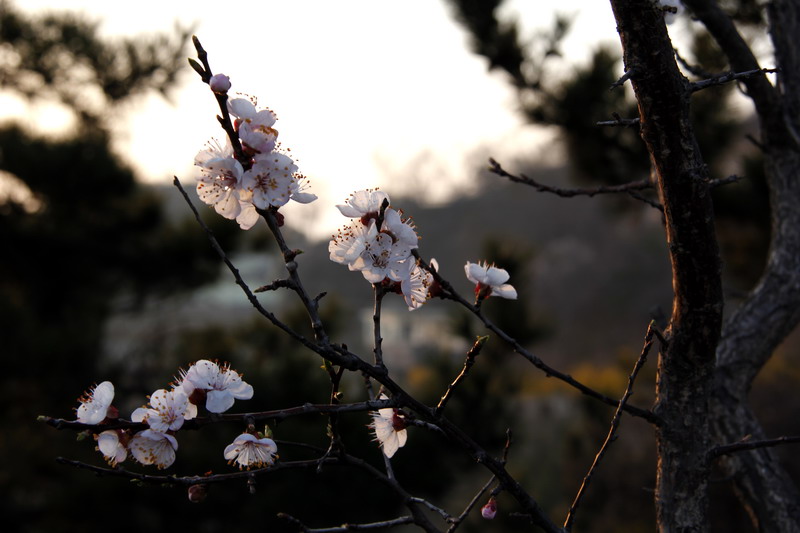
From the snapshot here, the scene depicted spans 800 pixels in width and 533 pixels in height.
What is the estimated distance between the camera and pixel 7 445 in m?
5.90

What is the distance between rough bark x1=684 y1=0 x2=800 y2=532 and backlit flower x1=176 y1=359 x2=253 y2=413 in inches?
40.2

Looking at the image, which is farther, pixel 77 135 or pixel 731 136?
pixel 77 135

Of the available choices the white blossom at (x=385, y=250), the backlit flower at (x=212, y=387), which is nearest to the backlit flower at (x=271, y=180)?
the white blossom at (x=385, y=250)

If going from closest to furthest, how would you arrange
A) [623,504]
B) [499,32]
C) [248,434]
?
[248,434], [499,32], [623,504]

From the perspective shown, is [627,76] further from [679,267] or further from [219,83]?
[219,83]

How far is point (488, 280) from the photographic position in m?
1.10

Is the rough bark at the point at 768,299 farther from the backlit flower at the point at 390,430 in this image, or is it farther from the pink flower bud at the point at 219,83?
the pink flower bud at the point at 219,83

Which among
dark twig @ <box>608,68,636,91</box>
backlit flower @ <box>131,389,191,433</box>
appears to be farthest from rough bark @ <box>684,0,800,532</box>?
backlit flower @ <box>131,389,191,433</box>

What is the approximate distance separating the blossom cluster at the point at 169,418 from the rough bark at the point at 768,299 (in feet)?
3.30

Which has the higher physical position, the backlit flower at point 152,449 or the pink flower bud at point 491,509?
the backlit flower at point 152,449

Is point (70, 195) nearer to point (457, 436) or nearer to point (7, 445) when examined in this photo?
point (7, 445)

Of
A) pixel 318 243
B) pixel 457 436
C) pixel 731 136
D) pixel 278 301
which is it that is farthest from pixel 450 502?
pixel 318 243

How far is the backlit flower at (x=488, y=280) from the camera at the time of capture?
1.09m

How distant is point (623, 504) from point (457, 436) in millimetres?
7268
